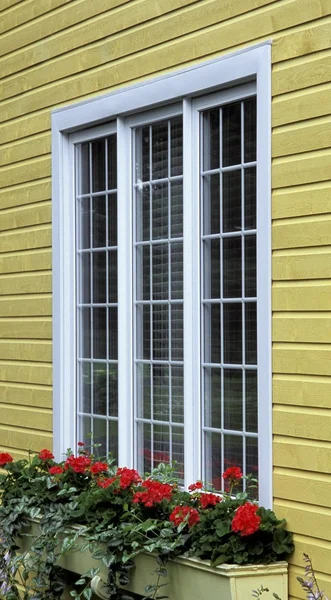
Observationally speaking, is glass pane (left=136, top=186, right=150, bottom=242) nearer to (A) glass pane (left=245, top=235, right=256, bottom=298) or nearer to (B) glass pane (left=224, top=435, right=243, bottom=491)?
(A) glass pane (left=245, top=235, right=256, bottom=298)

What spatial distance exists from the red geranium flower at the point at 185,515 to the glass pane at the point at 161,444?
28.2 inches

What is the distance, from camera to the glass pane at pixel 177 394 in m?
4.87

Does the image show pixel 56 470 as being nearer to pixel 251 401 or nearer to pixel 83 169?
pixel 251 401

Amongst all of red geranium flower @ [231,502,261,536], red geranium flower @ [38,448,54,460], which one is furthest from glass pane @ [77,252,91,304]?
red geranium flower @ [231,502,261,536]

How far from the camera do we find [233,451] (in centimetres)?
454

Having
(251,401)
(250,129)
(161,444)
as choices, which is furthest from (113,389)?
(250,129)

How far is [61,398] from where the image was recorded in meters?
5.76

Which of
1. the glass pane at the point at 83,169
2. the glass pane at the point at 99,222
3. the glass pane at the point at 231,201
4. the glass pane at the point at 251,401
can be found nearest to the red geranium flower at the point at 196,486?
the glass pane at the point at 251,401

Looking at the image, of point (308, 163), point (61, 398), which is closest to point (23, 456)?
point (61, 398)

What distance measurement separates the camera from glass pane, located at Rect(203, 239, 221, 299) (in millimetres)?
4656

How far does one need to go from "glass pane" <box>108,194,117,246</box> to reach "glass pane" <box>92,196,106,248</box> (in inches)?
2.2

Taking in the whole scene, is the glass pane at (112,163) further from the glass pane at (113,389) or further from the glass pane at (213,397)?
the glass pane at (213,397)

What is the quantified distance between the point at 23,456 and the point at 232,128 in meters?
2.72

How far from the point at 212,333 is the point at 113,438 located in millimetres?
1088
